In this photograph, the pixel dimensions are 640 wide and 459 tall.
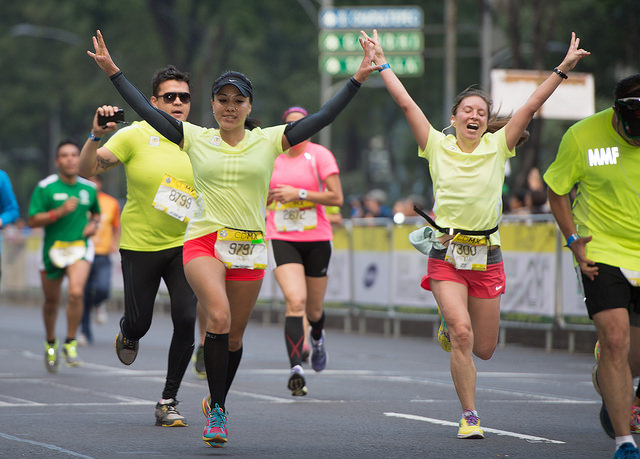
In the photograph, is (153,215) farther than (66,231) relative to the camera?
No

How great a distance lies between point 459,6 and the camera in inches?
1780

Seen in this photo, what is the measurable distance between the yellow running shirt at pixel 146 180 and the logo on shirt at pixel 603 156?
10.6 ft

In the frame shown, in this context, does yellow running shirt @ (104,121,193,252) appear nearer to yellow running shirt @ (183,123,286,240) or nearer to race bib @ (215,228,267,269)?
yellow running shirt @ (183,123,286,240)

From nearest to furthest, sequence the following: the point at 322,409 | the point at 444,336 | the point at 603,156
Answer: the point at 603,156 < the point at 444,336 < the point at 322,409

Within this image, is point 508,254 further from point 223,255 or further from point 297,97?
point 297,97

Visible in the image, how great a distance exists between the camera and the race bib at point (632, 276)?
694 centimetres

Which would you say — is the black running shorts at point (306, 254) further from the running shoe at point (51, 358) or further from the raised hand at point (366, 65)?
the raised hand at point (366, 65)

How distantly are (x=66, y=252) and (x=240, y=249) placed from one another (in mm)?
6341

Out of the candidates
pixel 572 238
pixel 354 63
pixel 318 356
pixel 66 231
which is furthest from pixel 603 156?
pixel 354 63

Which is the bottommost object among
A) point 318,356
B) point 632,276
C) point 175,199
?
point 318,356

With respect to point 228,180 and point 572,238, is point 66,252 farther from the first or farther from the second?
point 572,238

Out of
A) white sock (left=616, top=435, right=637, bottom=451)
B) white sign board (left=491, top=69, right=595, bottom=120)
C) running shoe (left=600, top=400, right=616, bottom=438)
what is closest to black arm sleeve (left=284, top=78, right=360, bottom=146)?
running shoe (left=600, top=400, right=616, bottom=438)

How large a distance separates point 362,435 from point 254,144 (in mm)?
1866

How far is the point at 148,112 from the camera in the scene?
7832 mm
